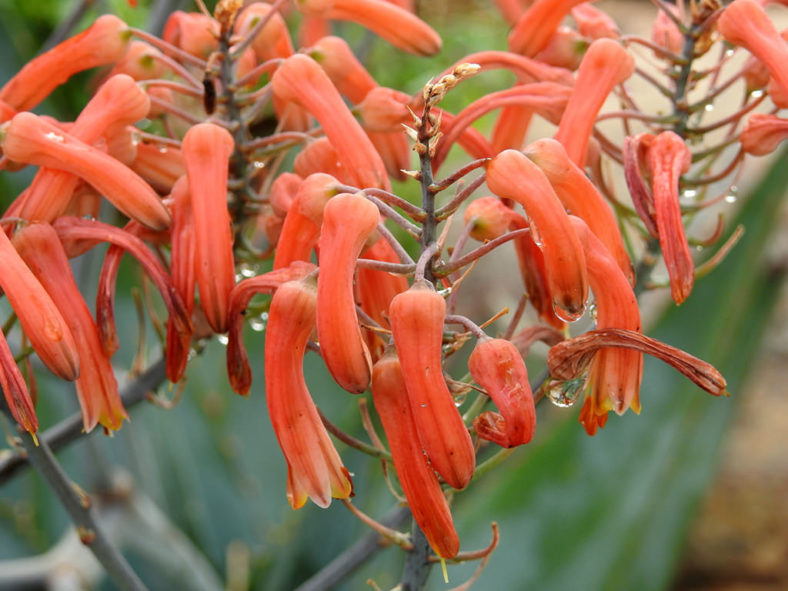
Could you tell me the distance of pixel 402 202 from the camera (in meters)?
0.55

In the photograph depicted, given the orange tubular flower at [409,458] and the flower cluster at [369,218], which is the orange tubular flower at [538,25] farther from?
the orange tubular flower at [409,458]

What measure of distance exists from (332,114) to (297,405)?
0.68 ft

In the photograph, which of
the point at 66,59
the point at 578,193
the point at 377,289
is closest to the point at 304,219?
the point at 377,289

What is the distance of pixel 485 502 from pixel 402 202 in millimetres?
800

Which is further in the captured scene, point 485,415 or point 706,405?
point 706,405

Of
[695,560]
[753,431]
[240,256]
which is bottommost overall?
[695,560]

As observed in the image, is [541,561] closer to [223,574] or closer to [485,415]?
[223,574]

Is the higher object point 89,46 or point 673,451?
point 89,46

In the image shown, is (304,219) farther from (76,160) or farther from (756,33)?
(756,33)

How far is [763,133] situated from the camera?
69 centimetres

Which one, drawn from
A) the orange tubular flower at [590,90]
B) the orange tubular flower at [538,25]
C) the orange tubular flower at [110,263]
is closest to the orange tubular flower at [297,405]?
the orange tubular flower at [110,263]

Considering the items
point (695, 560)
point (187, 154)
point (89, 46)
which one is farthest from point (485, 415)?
point (695, 560)

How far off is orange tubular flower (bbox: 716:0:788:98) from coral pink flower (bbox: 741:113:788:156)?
0.04 m

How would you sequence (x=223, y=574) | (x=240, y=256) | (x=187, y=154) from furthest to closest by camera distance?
(x=223, y=574) → (x=240, y=256) → (x=187, y=154)
